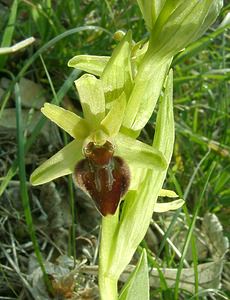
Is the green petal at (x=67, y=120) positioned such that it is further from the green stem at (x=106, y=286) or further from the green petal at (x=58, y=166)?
the green stem at (x=106, y=286)

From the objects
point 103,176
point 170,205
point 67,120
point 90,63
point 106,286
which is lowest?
point 106,286

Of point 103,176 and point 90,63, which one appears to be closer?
point 103,176

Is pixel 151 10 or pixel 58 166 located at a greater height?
pixel 151 10

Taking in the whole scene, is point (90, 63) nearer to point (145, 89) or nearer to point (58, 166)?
point (145, 89)

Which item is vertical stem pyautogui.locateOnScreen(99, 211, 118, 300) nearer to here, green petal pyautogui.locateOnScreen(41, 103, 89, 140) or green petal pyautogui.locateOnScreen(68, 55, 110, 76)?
green petal pyautogui.locateOnScreen(41, 103, 89, 140)

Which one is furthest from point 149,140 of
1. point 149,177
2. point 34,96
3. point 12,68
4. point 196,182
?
point 149,177

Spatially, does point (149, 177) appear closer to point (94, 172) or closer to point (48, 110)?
point (94, 172)

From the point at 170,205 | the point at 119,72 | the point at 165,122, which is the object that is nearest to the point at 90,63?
the point at 119,72

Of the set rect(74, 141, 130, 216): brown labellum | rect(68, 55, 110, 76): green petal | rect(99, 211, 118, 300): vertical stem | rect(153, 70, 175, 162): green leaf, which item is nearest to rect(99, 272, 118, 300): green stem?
rect(99, 211, 118, 300): vertical stem
